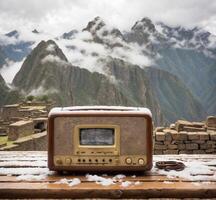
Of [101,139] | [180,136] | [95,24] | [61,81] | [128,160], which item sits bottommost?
[180,136]

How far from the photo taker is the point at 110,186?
2.68 m

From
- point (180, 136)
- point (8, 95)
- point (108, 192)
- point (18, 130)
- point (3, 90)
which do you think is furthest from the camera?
point (3, 90)

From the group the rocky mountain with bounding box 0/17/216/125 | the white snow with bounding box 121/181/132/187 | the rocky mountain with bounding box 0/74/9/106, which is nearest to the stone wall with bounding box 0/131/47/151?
the white snow with bounding box 121/181/132/187

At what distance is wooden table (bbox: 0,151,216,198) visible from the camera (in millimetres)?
2582

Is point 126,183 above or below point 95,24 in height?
below

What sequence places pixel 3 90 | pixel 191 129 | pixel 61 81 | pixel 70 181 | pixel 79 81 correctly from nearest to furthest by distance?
pixel 70 181 → pixel 191 129 → pixel 3 90 → pixel 61 81 → pixel 79 81

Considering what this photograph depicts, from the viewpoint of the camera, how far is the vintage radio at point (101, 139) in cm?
295

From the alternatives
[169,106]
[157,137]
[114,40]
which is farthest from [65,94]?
[157,137]

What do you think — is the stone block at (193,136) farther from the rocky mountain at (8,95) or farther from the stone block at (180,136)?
Result: the rocky mountain at (8,95)

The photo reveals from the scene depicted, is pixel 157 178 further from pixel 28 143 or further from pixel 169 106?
pixel 169 106

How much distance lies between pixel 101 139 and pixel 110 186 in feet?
1.35

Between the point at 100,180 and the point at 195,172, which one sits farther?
the point at 195,172

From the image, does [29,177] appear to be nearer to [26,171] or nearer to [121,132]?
[26,171]

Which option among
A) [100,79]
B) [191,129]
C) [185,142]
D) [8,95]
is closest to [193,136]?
[185,142]
